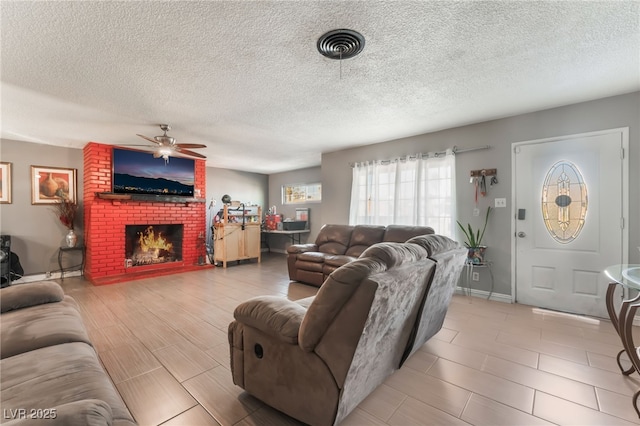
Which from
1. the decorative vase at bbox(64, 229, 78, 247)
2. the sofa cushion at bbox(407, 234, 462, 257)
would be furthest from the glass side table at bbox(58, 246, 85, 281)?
the sofa cushion at bbox(407, 234, 462, 257)

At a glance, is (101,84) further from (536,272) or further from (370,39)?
(536,272)

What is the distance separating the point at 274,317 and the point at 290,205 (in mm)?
6386

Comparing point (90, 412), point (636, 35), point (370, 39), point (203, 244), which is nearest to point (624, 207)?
point (636, 35)

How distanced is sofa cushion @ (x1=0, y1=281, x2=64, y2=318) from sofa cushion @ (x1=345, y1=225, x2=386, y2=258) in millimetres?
3455

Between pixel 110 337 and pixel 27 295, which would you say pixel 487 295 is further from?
pixel 27 295

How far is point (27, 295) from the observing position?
A: 1951 millimetres

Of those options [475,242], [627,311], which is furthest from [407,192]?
[627,311]

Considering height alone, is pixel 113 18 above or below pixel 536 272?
above

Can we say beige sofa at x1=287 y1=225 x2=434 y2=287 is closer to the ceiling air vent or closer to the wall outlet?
the wall outlet

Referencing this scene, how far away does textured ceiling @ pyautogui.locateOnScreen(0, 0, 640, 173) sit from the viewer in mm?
1689


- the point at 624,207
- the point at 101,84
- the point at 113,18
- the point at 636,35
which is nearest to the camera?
the point at 113,18

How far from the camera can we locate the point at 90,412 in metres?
0.71

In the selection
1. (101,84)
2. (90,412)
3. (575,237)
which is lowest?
(90,412)

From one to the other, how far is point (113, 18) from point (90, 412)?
217cm
